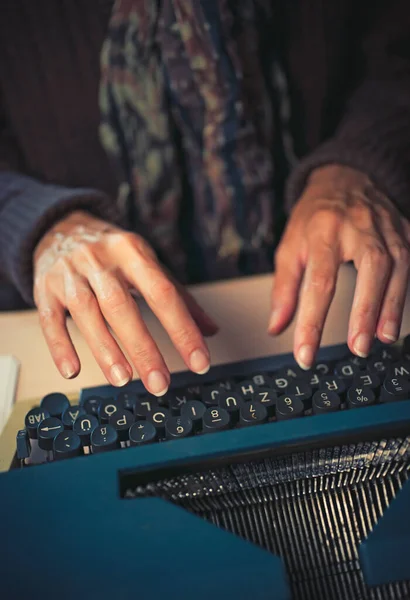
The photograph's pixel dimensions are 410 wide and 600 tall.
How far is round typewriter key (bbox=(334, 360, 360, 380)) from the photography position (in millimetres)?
605

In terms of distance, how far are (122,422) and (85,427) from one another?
36 mm

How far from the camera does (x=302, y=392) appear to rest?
572 mm

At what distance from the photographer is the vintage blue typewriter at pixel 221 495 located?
0.45 metres

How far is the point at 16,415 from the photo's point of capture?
0.63 metres

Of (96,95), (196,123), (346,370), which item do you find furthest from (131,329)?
(96,95)

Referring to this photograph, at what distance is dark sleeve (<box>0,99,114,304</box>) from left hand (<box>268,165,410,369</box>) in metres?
0.34

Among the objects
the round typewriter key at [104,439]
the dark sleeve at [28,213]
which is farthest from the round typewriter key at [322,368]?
the dark sleeve at [28,213]

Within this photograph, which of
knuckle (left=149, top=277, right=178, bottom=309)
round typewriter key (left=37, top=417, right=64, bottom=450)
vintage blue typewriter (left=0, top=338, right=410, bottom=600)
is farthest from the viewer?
knuckle (left=149, top=277, right=178, bottom=309)

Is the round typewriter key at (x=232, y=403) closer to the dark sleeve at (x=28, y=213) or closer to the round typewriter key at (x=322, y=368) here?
the round typewriter key at (x=322, y=368)

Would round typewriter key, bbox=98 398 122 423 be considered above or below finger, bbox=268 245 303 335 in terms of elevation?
above

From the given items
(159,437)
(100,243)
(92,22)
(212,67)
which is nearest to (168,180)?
(212,67)

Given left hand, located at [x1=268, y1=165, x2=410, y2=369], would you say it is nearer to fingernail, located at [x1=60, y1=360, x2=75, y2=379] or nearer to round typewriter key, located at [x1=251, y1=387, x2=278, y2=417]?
round typewriter key, located at [x1=251, y1=387, x2=278, y2=417]

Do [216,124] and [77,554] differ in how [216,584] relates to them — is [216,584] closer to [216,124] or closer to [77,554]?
[77,554]

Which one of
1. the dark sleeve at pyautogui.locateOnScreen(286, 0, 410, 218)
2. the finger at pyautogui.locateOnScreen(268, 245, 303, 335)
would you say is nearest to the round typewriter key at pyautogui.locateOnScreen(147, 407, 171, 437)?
the finger at pyautogui.locateOnScreen(268, 245, 303, 335)
